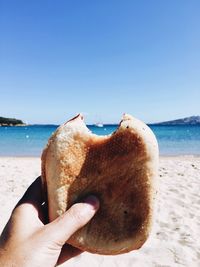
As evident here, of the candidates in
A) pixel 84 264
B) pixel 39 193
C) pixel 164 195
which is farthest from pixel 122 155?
pixel 164 195

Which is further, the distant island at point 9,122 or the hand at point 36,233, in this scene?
the distant island at point 9,122

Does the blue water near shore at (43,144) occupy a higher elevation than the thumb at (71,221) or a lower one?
lower

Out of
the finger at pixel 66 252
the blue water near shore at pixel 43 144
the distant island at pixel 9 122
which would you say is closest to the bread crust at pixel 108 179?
the finger at pixel 66 252

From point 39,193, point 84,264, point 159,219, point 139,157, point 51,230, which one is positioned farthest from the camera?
point 159,219

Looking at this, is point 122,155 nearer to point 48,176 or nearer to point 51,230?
point 48,176

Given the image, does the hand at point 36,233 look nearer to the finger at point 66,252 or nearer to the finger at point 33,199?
the finger at point 33,199

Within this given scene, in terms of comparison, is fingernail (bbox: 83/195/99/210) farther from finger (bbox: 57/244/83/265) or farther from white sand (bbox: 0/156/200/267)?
white sand (bbox: 0/156/200/267)

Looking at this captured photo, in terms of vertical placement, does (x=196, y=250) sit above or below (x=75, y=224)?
below

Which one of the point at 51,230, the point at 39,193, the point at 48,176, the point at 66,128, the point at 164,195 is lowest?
the point at 164,195
